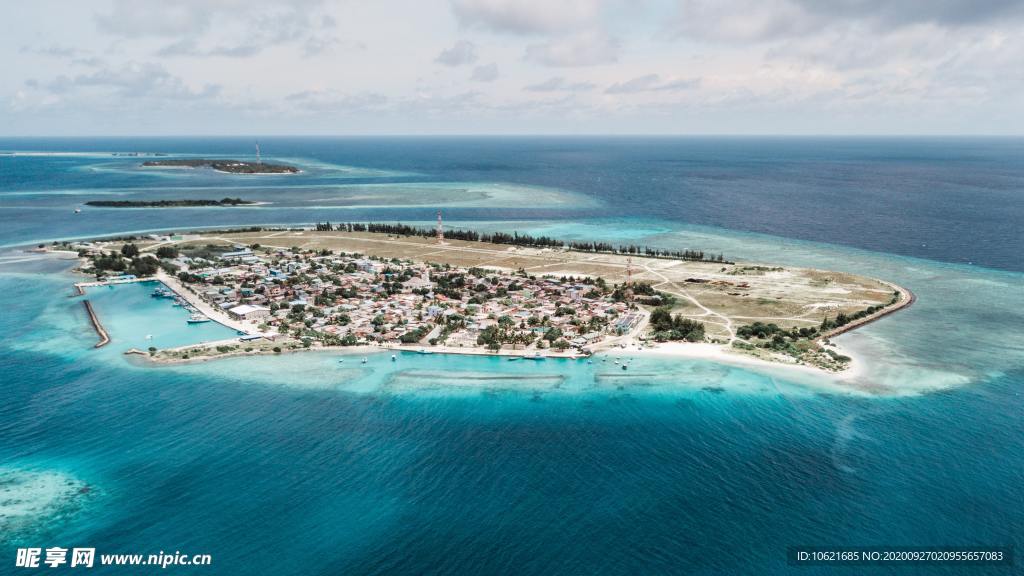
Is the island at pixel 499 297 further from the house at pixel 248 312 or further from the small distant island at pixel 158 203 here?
the small distant island at pixel 158 203

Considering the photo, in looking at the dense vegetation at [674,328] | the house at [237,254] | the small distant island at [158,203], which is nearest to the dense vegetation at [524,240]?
the house at [237,254]

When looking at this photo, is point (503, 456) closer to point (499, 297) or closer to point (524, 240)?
point (499, 297)

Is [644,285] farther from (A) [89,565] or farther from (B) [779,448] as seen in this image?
(A) [89,565]

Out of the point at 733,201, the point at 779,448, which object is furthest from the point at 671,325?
the point at 733,201

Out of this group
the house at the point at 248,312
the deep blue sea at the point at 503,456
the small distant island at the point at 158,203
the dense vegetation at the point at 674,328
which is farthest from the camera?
the small distant island at the point at 158,203

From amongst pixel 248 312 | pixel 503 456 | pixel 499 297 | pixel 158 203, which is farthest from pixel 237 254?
pixel 158 203

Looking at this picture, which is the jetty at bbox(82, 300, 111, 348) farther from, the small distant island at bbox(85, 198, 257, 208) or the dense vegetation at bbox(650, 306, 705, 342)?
the small distant island at bbox(85, 198, 257, 208)
